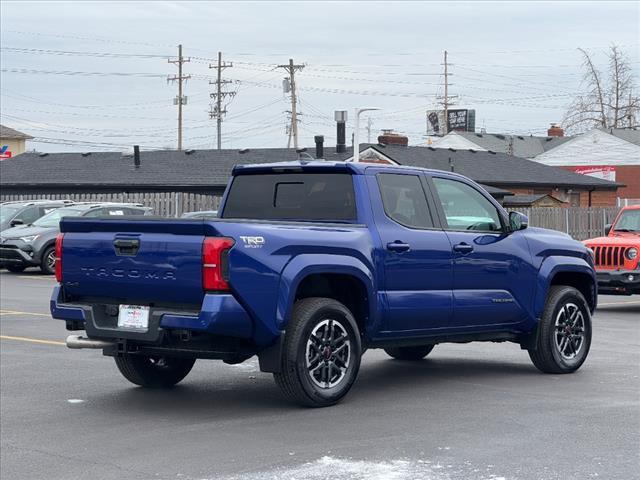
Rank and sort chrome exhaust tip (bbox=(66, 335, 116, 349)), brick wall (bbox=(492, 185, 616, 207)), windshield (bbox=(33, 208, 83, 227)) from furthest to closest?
brick wall (bbox=(492, 185, 616, 207)) → windshield (bbox=(33, 208, 83, 227)) → chrome exhaust tip (bbox=(66, 335, 116, 349))

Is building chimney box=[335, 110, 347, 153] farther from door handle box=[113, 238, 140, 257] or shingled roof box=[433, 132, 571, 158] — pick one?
shingled roof box=[433, 132, 571, 158]

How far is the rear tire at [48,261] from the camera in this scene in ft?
91.5

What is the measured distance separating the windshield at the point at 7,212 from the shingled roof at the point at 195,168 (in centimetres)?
1783

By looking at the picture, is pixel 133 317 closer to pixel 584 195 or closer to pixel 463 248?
pixel 463 248

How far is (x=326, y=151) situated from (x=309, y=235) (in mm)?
42147

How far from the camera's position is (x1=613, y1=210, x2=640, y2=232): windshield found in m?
20.5

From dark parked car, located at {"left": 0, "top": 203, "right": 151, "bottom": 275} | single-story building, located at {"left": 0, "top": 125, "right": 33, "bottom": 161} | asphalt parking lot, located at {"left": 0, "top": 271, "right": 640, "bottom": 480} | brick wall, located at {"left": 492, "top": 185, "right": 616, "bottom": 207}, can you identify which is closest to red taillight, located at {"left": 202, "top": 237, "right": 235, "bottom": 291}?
asphalt parking lot, located at {"left": 0, "top": 271, "right": 640, "bottom": 480}

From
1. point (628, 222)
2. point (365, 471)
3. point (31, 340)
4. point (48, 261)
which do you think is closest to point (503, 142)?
point (48, 261)

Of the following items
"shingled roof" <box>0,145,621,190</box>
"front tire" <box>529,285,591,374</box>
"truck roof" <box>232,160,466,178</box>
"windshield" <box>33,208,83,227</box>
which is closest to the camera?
"truck roof" <box>232,160,466,178</box>

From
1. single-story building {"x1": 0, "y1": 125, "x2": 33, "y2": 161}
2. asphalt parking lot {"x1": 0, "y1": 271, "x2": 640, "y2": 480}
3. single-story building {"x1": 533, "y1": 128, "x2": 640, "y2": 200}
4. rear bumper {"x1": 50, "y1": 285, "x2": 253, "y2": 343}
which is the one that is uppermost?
single-story building {"x1": 0, "y1": 125, "x2": 33, "y2": 161}

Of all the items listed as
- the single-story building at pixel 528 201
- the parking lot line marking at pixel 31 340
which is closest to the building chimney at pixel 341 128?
the single-story building at pixel 528 201

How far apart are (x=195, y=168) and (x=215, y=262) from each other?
4354 cm

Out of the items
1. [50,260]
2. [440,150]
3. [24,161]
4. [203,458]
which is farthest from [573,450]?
[24,161]

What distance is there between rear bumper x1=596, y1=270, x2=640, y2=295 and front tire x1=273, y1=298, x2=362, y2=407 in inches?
409
